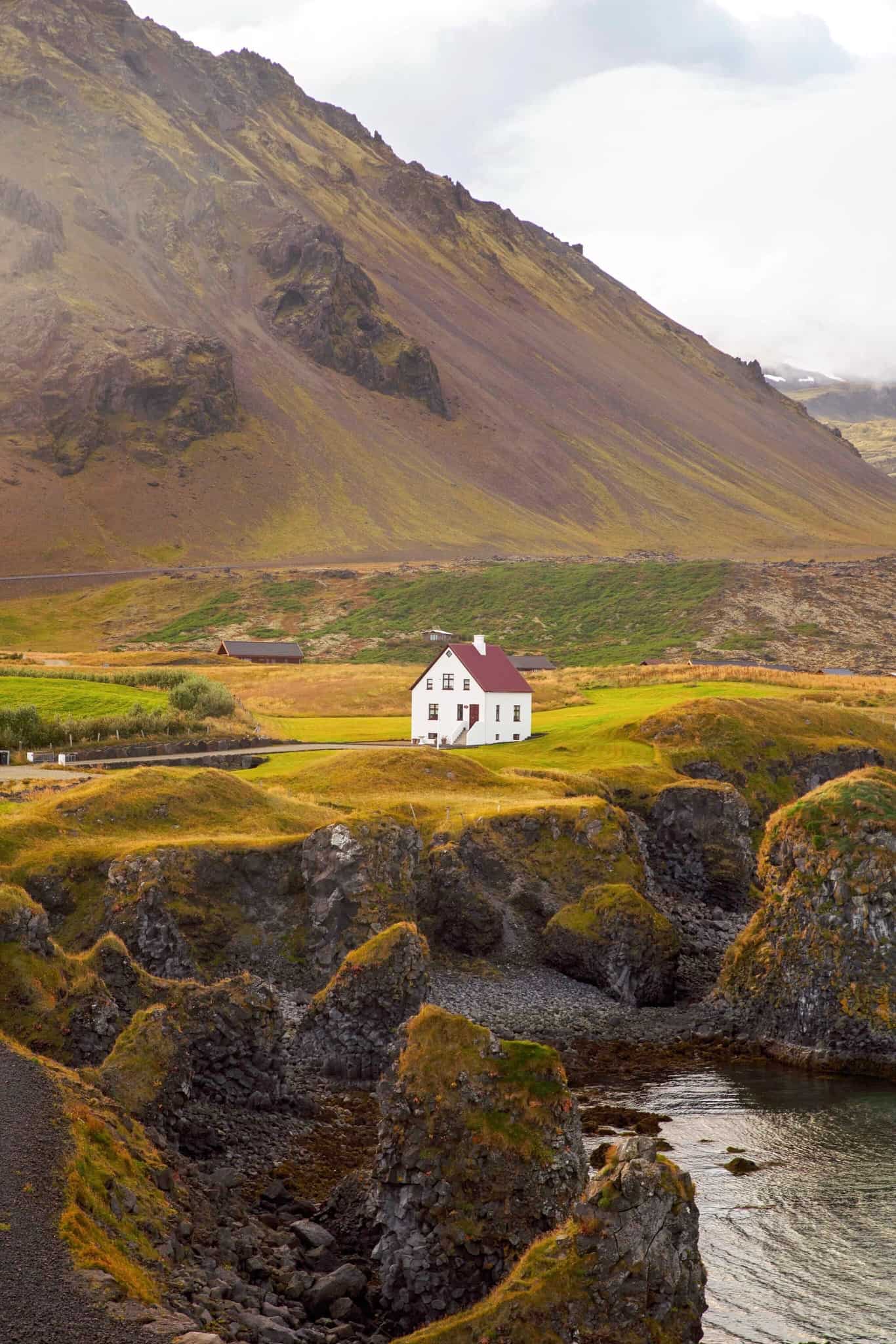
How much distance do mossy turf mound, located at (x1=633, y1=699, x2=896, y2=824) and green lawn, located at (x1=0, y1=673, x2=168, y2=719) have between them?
30.1 meters

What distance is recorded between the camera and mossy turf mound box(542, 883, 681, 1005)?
155 ft

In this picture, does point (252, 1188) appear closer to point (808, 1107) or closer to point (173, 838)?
point (808, 1107)

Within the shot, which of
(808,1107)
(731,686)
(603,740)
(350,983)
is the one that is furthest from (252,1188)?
(731,686)

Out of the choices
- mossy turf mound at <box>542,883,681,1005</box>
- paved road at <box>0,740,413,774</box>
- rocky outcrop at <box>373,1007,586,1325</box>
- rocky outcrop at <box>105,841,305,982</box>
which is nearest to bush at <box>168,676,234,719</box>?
paved road at <box>0,740,413,774</box>

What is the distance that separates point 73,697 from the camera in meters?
79.3

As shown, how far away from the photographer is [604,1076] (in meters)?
39.2

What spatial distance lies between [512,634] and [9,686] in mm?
120119

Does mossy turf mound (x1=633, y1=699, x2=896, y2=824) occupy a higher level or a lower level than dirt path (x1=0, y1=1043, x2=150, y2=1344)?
higher

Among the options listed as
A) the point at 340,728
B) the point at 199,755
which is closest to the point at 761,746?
the point at 340,728

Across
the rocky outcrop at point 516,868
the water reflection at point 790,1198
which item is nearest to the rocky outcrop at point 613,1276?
the water reflection at point 790,1198

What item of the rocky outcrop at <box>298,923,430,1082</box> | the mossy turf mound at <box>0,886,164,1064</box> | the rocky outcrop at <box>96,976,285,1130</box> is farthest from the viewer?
the rocky outcrop at <box>298,923,430,1082</box>

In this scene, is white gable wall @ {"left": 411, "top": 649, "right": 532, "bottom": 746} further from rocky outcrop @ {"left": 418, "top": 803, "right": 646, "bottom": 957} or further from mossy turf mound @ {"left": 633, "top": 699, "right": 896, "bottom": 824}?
rocky outcrop @ {"left": 418, "top": 803, "right": 646, "bottom": 957}

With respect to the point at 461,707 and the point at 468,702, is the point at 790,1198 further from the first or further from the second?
the point at 461,707

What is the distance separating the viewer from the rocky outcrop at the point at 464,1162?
22.6 m
